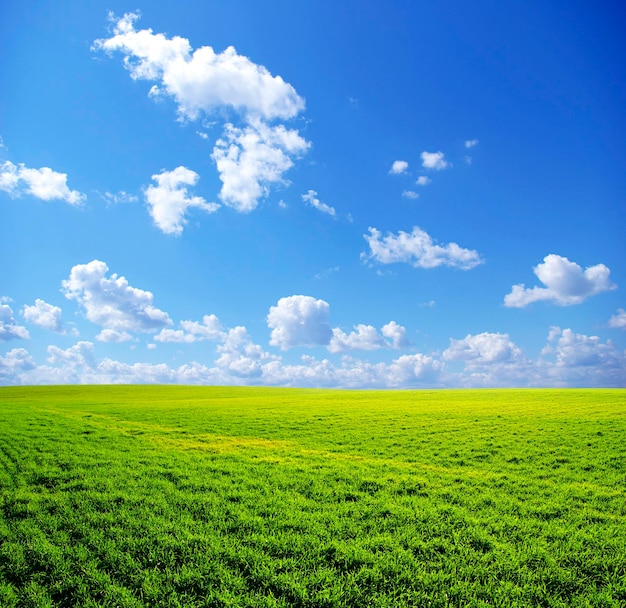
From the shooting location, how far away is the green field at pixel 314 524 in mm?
6977

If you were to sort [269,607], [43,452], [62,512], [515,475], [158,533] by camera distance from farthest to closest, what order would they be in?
[43,452], [515,475], [62,512], [158,533], [269,607]

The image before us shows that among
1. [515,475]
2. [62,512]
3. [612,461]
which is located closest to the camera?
[62,512]

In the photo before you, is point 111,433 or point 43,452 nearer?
point 43,452

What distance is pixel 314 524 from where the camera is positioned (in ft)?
30.6

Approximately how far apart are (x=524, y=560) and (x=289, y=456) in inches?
425

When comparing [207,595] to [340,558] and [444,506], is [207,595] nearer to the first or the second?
[340,558]

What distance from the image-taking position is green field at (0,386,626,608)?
275 inches

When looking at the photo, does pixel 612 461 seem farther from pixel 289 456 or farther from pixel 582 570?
pixel 289 456

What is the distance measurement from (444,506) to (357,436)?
11.7m

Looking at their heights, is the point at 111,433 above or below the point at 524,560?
below

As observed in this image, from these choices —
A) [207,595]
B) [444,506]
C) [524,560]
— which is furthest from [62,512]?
[524,560]

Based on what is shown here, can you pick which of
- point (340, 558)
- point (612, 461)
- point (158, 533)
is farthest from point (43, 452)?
point (612, 461)

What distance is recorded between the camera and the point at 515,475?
1399 centimetres

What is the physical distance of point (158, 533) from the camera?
891 cm
